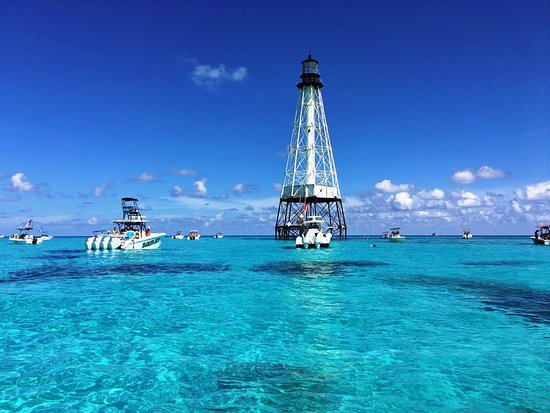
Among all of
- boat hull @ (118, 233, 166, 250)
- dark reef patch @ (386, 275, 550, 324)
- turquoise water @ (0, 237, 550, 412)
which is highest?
boat hull @ (118, 233, 166, 250)

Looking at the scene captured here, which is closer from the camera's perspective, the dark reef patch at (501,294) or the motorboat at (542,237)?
the dark reef patch at (501,294)

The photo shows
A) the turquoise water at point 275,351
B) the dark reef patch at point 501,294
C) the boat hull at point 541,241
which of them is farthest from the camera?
the boat hull at point 541,241

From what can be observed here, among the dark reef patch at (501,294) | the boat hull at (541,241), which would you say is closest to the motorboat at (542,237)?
the boat hull at (541,241)

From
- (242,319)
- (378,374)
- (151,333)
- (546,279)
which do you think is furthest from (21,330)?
(546,279)

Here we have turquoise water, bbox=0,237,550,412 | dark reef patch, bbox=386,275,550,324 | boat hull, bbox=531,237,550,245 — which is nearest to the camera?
turquoise water, bbox=0,237,550,412

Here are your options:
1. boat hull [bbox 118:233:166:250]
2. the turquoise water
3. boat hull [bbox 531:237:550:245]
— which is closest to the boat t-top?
boat hull [bbox 118:233:166:250]

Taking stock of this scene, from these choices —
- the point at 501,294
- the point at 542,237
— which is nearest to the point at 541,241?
the point at 542,237

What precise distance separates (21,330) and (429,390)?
13698 mm

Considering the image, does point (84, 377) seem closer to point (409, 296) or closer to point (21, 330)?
point (21, 330)

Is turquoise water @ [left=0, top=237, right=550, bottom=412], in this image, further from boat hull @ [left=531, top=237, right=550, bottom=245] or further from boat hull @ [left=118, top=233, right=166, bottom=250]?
boat hull @ [left=531, top=237, right=550, bottom=245]

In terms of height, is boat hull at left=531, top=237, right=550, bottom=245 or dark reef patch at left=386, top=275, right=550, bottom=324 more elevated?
boat hull at left=531, top=237, right=550, bottom=245

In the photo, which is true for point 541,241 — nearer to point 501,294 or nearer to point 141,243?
point 501,294

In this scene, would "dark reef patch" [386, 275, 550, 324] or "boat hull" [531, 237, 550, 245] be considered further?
"boat hull" [531, 237, 550, 245]

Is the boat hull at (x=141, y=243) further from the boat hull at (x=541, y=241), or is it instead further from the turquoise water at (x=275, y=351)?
the boat hull at (x=541, y=241)
